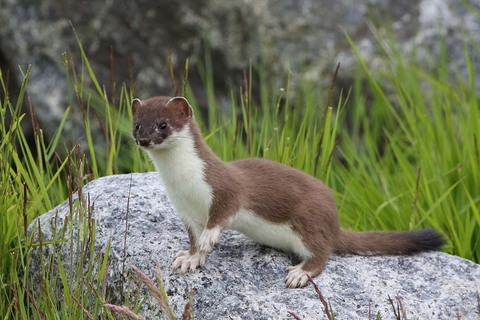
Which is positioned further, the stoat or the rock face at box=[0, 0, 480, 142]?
the rock face at box=[0, 0, 480, 142]

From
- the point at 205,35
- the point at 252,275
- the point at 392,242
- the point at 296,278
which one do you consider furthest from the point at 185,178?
the point at 205,35

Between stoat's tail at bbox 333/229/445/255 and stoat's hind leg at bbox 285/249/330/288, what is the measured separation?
0.16 meters

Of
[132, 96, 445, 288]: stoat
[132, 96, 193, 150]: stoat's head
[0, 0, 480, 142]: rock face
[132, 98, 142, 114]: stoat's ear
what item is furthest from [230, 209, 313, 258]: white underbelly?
[0, 0, 480, 142]: rock face

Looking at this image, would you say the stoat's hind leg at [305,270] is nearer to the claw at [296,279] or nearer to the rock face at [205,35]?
the claw at [296,279]

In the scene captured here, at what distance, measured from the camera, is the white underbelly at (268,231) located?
3.08 meters

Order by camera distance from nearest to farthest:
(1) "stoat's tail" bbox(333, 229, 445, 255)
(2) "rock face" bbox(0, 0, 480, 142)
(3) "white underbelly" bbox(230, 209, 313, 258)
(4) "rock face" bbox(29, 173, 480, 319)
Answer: (4) "rock face" bbox(29, 173, 480, 319)
(3) "white underbelly" bbox(230, 209, 313, 258)
(1) "stoat's tail" bbox(333, 229, 445, 255)
(2) "rock face" bbox(0, 0, 480, 142)

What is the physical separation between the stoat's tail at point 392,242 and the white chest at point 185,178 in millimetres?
616

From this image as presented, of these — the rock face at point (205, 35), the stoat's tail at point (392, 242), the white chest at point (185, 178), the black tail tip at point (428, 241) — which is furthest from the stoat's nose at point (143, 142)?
the rock face at point (205, 35)

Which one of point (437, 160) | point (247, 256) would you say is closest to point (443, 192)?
point (437, 160)

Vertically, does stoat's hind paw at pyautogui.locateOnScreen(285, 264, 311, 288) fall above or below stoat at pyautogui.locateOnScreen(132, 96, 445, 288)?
below

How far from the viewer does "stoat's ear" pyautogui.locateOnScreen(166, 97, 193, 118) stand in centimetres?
299

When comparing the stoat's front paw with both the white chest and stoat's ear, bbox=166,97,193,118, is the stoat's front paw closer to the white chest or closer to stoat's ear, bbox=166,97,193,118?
the white chest

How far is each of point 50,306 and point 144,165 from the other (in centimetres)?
182

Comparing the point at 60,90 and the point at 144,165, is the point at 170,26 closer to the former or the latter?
the point at 60,90
